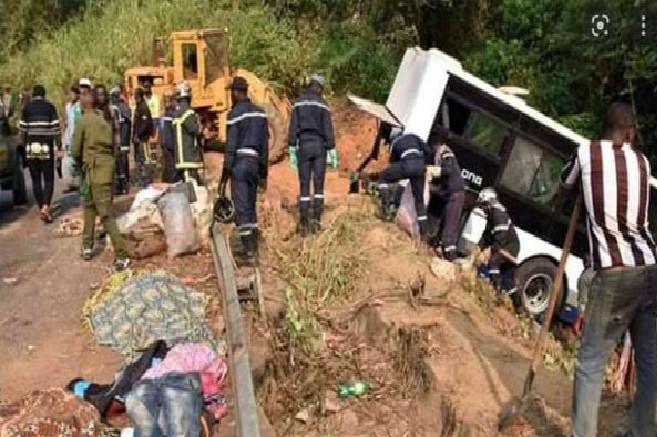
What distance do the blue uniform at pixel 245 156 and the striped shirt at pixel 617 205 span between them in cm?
515

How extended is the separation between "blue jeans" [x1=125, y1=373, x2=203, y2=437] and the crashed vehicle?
6177 millimetres

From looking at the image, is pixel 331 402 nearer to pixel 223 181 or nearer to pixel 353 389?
pixel 353 389

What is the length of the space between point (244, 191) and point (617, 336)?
5362mm

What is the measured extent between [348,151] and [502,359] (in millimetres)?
14214

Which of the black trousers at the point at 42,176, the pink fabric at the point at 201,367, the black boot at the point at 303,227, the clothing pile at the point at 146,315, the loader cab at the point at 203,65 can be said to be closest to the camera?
the pink fabric at the point at 201,367

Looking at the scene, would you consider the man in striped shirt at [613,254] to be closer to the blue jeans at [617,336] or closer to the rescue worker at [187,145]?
the blue jeans at [617,336]

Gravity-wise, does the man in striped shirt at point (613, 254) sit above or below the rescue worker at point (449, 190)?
above

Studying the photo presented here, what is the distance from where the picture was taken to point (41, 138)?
13062 mm

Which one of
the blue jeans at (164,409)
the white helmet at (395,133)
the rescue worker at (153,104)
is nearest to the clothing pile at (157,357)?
the blue jeans at (164,409)

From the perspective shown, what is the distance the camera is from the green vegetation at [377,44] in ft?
63.4

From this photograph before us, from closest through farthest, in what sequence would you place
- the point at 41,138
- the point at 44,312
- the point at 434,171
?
1. the point at 44,312
2. the point at 434,171
3. the point at 41,138

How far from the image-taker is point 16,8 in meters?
37.0

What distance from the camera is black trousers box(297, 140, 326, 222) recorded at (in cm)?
1138

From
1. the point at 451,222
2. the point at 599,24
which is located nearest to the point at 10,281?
the point at 451,222
